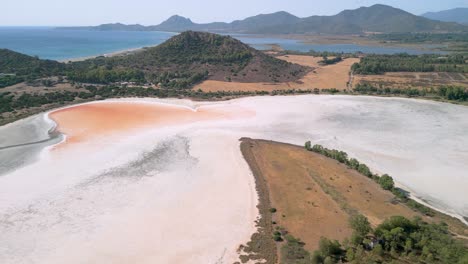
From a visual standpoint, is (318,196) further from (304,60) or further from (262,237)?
(304,60)

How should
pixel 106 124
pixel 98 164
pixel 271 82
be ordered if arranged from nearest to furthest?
1. pixel 98 164
2. pixel 106 124
3. pixel 271 82

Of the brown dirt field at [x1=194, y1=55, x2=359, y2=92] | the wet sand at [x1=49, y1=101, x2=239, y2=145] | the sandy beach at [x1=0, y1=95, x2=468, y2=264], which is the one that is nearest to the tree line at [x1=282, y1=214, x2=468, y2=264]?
the sandy beach at [x1=0, y1=95, x2=468, y2=264]

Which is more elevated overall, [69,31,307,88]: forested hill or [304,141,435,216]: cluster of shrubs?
[69,31,307,88]: forested hill

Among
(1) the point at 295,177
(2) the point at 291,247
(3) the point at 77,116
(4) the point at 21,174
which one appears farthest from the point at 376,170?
(3) the point at 77,116

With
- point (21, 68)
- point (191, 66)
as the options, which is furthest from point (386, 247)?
point (21, 68)

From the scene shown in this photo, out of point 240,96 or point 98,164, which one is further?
point 240,96

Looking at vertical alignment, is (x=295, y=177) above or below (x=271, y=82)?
below

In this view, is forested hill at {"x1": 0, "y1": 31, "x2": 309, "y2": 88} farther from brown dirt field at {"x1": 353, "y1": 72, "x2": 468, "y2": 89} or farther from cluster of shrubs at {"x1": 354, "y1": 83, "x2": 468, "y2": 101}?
cluster of shrubs at {"x1": 354, "y1": 83, "x2": 468, "y2": 101}

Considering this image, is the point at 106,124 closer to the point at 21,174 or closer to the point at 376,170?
the point at 21,174
